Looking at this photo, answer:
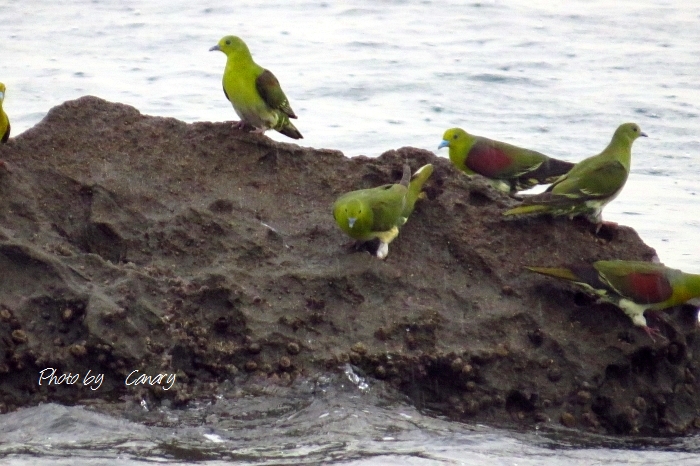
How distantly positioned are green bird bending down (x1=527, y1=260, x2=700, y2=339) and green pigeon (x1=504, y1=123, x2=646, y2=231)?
19.3 inches

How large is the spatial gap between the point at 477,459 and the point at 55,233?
2.52 meters

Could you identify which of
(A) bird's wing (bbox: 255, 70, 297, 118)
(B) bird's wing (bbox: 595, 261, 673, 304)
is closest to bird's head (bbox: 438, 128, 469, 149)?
(A) bird's wing (bbox: 255, 70, 297, 118)

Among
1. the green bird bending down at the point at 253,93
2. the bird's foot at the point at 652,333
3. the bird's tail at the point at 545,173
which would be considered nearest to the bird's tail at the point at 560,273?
the bird's foot at the point at 652,333

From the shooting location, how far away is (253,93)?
→ 7.48 metres

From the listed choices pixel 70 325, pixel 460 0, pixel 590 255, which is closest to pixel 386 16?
pixel 460 0

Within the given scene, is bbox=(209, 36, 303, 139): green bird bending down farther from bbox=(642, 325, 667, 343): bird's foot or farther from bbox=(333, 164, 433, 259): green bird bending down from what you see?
bbox=(642, 325, 667, 343): bird's foot

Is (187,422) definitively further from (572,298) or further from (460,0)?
(460,0)

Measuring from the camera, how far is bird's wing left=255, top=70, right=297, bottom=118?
747 centimetres

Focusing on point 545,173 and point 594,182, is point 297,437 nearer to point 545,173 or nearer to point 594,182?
point 594,182

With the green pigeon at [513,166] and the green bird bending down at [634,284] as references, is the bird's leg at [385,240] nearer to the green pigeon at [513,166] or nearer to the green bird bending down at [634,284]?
the green bird bending down at [634,284]

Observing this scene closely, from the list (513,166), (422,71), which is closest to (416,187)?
(513,166)

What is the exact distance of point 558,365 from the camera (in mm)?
5566

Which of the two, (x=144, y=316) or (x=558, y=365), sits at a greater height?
(x=144, y=316)

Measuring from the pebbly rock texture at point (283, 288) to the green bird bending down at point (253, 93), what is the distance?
704 mm
